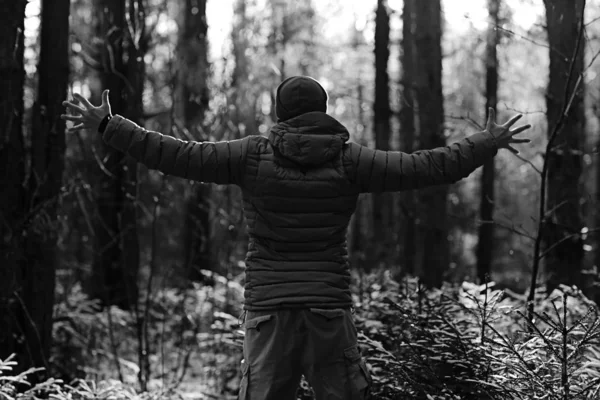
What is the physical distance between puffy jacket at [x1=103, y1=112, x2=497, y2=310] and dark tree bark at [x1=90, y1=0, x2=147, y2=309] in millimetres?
2672

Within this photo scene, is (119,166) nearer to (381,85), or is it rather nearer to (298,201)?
(298,201)

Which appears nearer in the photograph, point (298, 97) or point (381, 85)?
point (298, 97)

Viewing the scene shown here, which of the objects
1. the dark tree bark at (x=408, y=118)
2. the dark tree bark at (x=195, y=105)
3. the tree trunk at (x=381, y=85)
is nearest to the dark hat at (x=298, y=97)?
the dark tree bark at (x=195, y=105)

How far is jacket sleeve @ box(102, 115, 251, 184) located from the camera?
3541mm

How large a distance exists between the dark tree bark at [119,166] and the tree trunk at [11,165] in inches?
32.9

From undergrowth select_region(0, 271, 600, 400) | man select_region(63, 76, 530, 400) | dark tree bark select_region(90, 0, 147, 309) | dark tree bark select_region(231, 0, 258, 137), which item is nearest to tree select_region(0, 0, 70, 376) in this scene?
undergrowth select_region(0, 271, 600, 400)

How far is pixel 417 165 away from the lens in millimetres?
3574

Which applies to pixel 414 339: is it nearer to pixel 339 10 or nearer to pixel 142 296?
pixel 142 296

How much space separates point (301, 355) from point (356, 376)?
29cm

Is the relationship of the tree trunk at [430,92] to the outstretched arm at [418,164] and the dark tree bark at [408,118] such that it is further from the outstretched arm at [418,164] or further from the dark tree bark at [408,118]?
the outstretched arm at [418,164]

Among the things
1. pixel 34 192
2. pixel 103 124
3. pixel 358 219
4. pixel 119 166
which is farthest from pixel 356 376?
pixel 358 219

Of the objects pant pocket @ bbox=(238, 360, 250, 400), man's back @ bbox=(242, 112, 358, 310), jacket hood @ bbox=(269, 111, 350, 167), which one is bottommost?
pant pocket @ bbox=(238, 360, 250, 400)

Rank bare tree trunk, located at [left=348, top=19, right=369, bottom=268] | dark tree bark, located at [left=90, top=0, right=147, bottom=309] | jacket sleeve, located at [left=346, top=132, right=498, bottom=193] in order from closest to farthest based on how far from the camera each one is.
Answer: jacket sleeve, located at [left=346, top=132, right=498, bottom=193]
dark tree bark, located at [left=90, top=0, right=147, bottom=309]
bare tree trunk, located at [left=348, top=19, right=369, bottom=268]

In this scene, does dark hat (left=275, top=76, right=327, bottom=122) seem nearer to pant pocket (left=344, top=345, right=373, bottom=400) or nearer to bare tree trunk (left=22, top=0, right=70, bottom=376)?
pant pocket (left=344, top=345, right=373, bottom=400)
